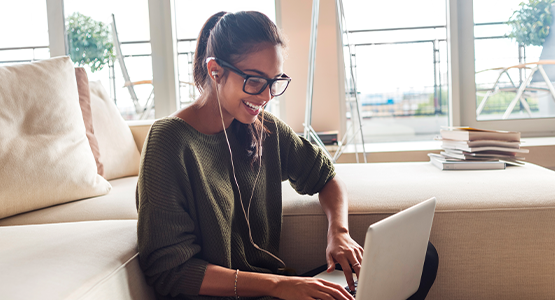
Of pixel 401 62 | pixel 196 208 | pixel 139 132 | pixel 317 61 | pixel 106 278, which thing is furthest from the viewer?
pixel 401 62

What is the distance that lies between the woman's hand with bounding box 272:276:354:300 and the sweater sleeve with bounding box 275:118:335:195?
0.41 m

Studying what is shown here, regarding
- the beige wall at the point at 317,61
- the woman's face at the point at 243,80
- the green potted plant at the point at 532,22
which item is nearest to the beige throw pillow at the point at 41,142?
the woman's face at the point at 243,80

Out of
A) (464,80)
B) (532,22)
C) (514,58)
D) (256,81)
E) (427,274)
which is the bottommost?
(427,274)

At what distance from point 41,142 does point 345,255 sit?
3.10ft

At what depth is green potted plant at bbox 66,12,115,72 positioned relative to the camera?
10.0 ft

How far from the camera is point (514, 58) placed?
2723mm

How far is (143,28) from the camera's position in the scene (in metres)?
3.00

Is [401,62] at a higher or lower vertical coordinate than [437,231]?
higher

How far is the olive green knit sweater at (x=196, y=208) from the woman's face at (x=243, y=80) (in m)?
0.09

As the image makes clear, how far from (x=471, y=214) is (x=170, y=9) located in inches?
100

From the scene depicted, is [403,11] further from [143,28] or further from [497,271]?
[497,271]

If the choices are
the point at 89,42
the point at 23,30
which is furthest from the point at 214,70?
the point at 23,30

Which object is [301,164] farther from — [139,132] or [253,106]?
[139,132]

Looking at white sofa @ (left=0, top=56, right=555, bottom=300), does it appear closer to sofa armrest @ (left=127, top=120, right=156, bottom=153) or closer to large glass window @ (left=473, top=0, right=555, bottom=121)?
sofa armrest @ (left=127, top=120, right=156, bottom=153)
